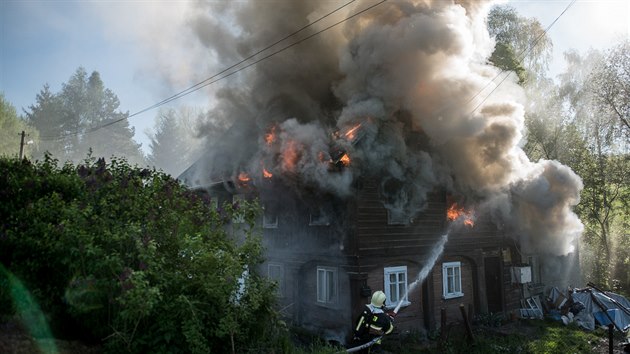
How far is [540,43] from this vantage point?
27.5 metres

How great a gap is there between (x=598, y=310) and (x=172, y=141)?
5545 centimetres

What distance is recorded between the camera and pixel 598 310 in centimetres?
1633

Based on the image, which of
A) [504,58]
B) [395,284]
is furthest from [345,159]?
[504,58]

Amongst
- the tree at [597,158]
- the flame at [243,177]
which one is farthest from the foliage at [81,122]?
the tree at [597,158]

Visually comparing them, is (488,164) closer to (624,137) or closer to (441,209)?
(441,209)

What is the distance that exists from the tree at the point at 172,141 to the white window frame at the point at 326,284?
160 ft

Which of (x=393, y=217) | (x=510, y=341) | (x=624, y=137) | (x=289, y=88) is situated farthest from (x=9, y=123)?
(x=624, y=137)

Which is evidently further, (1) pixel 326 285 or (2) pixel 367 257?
(1) pixel 326 285

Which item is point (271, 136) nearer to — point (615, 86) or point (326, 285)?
point (326, 285)

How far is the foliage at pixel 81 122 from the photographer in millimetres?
53656

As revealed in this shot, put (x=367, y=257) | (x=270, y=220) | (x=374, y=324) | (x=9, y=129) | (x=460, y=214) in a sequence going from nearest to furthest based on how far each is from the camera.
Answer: (x=374, y=324) < (x=367, y=257) < (x=270, y=220) < (x=460, y=214) < (x=9, y=129)

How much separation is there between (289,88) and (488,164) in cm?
783

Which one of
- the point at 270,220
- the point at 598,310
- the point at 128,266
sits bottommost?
the point at 598,310

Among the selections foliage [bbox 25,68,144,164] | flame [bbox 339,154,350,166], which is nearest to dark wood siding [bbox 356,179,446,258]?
flame [bbox 339,154,350,166]
